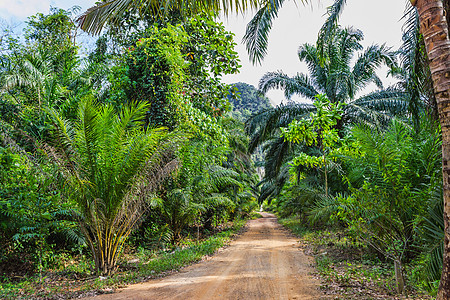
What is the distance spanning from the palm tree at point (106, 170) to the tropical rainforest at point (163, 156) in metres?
0.03

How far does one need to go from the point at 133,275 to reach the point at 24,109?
703 cm

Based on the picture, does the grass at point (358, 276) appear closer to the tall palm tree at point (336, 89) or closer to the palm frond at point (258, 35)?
the palm frond at point (258, 35)

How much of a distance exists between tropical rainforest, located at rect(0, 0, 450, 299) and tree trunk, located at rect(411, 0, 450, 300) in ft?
0.15

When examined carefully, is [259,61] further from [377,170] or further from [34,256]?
[34,256]

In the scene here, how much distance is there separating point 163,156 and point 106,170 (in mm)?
1296

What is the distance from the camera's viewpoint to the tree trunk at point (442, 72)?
258 centimetres

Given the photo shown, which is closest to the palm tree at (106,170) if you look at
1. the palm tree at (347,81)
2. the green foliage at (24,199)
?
the green foliage at (24,199)

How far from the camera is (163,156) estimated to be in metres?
6.93

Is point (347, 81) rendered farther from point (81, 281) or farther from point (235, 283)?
point (81, 281)

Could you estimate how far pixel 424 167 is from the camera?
16.1ft

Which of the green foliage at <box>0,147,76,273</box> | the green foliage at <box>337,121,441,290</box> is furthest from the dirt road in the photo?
the green foliage at <box>0,147,76,273</box>

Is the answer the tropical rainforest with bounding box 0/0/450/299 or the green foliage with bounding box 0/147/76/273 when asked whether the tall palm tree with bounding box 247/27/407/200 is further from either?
the green foliage with bounding box 0/147/76/273

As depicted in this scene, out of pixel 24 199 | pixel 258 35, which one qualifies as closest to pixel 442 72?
pixel 258 35

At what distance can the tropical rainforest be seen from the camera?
4.73m
